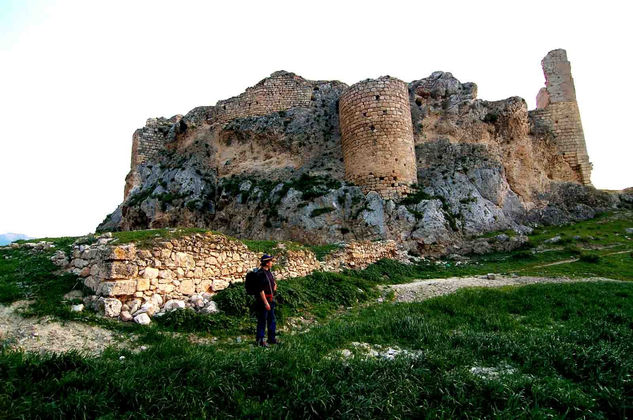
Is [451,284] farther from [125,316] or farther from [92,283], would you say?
[92,283]

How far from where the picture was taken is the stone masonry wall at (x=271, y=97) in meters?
26.2

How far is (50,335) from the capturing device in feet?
18.6

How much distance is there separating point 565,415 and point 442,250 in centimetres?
1555

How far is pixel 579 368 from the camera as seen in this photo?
470 centimetres

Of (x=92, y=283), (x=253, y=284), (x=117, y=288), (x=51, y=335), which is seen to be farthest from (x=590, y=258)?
(x=51, y=335)

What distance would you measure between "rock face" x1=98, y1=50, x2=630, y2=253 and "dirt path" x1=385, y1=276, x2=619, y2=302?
5.29 m

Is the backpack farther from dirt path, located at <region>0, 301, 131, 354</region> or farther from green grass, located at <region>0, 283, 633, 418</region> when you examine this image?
dirt path, located at <region>0, 301, 131, 354</region>

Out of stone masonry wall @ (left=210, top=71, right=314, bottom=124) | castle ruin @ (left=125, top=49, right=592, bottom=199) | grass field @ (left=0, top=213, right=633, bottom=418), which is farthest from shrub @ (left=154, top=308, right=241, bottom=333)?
stone masonry wall @ (left=210, top=71, right=314, bottom=124)

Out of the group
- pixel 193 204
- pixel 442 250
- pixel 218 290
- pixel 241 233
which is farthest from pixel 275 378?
pixel 193 204

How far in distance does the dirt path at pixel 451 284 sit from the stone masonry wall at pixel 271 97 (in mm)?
17641

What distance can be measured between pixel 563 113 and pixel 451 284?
21.9 meters

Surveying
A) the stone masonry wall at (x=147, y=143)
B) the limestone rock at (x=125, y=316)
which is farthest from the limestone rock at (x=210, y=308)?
the stone masonry wall at (x=147, y=143)

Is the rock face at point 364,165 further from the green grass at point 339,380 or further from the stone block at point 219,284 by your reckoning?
the green grass at point 339,380

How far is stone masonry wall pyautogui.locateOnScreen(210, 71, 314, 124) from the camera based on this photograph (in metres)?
26.2
